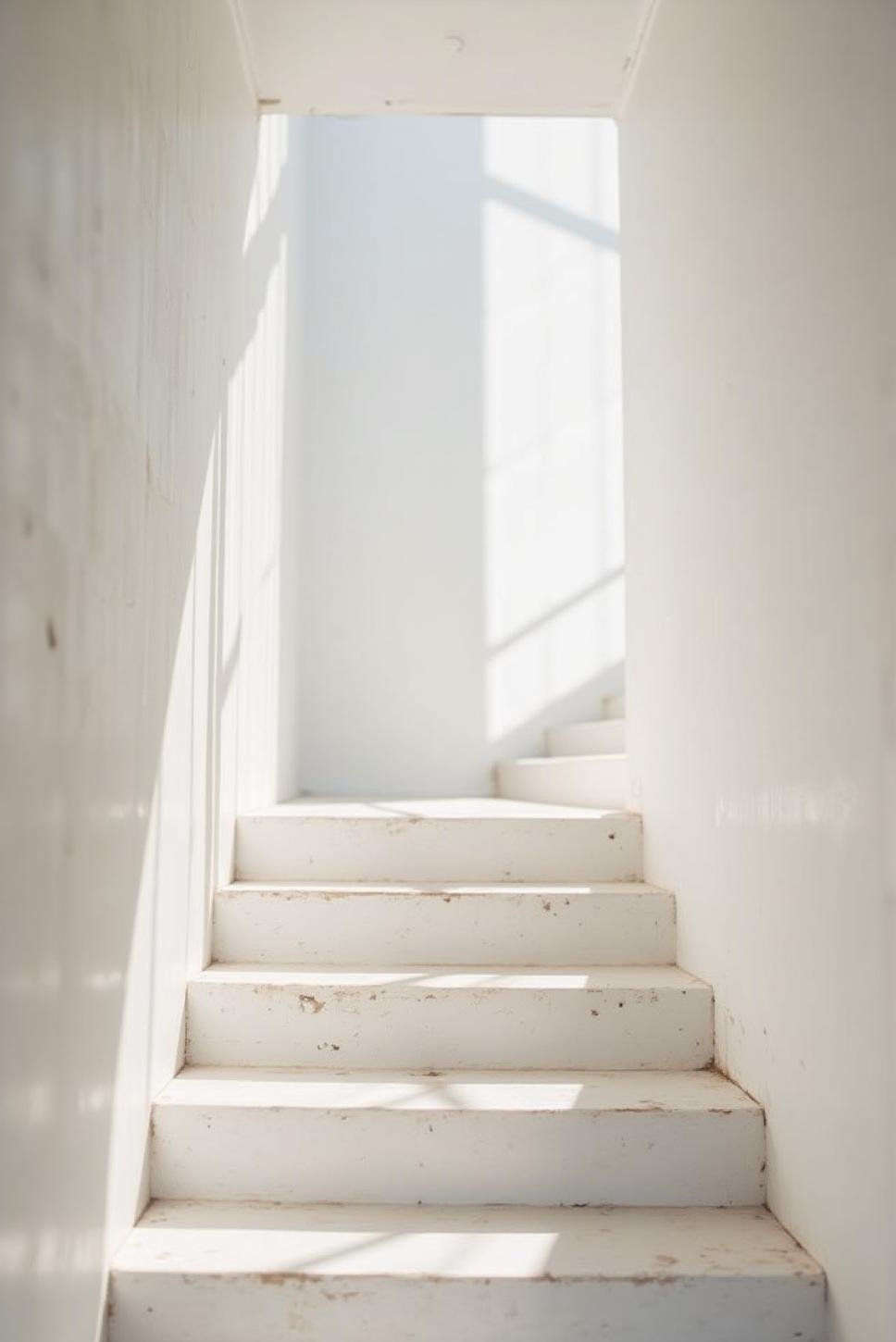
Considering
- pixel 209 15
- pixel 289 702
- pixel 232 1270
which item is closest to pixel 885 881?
pixel 232 1270

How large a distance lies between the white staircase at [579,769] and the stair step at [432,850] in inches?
13.0

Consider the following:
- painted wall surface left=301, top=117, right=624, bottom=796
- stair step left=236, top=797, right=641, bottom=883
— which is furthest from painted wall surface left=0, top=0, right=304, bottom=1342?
painted wall surface left=301, top=117, right=624, bottom=796

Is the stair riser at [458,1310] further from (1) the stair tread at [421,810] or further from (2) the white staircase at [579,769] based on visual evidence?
(2) the white staircase at [579,769]

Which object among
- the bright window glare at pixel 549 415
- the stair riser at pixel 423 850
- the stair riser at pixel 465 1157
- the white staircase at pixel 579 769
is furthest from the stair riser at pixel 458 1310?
the bright window glare at pixel 549 415

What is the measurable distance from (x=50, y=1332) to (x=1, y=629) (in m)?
0.85

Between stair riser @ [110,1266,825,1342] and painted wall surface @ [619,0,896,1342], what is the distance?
0.12 metres

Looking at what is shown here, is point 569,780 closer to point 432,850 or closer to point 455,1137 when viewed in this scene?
point 432,850

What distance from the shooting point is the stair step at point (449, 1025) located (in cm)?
209

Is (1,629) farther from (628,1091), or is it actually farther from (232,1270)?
(628,1091)

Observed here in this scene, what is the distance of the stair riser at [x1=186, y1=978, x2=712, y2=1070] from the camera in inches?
82.1

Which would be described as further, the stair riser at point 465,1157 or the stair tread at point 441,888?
the stair tread at point 441,888

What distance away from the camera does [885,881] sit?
53.2 inches

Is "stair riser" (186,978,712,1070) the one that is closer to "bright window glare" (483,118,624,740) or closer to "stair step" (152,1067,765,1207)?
"stair step" (152,1067,765,1207)

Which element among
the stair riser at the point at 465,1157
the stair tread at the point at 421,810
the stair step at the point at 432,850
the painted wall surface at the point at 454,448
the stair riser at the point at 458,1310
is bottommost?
the stair riser at the point at 458,1310
